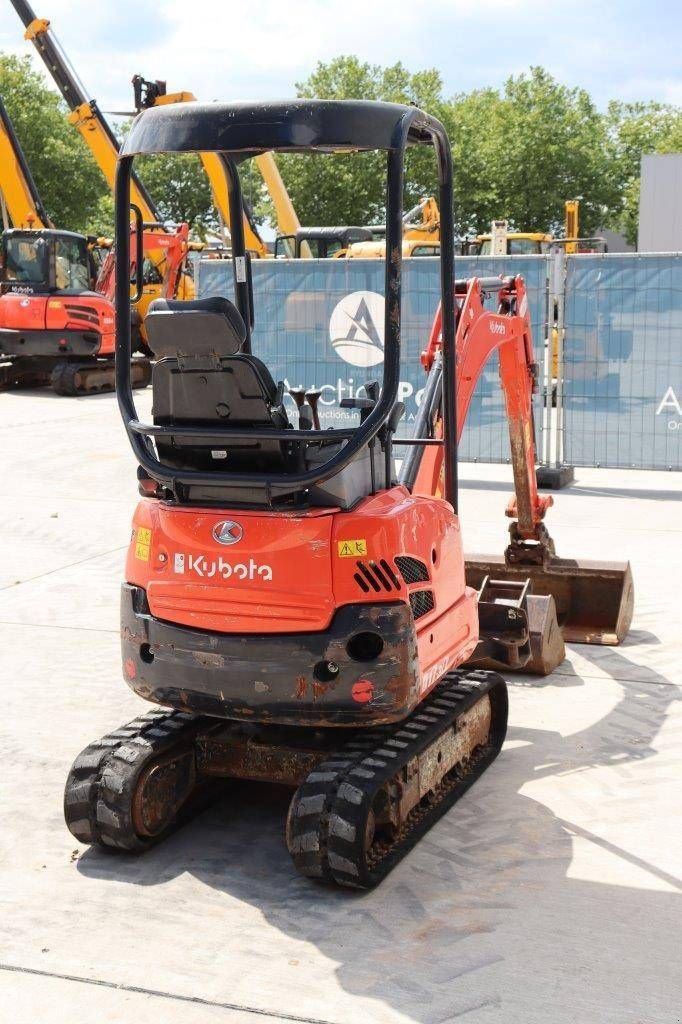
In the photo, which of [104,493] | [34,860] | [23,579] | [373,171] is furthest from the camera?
[373,171]

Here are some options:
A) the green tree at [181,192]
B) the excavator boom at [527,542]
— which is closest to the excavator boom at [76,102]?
the excavator boom at [527,542]

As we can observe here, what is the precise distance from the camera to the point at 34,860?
4.75 metres

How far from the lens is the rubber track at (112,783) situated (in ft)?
15.1

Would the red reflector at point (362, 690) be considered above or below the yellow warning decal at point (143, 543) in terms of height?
below

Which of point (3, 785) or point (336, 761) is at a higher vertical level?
point (336, 761)

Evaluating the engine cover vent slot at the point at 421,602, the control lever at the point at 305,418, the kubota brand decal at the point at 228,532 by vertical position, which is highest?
the control lever at the point at 305,418

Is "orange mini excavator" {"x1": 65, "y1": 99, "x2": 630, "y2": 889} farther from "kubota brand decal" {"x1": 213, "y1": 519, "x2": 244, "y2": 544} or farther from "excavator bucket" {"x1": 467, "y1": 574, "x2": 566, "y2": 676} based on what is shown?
"excavator bucket" {"x1": 467, "y1": 574, "x2": 566, "y2": 676}

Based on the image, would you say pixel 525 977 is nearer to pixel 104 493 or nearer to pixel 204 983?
pixel 204 983

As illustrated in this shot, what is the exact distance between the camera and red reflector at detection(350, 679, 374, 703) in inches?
173

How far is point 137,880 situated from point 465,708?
148 cm

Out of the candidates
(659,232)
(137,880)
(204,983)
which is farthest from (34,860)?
(659,232)

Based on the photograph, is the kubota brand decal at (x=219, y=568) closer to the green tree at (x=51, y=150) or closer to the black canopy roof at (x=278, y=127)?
the black canopy roof at (x=278, y=127)

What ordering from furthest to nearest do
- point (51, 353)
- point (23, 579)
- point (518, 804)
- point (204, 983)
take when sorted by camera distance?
point (51, 353) < point (23, 579) < point (518, 804) < point (204, 983)

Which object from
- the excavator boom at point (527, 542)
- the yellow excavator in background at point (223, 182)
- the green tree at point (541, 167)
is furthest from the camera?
the green tree at point (541, 167)
